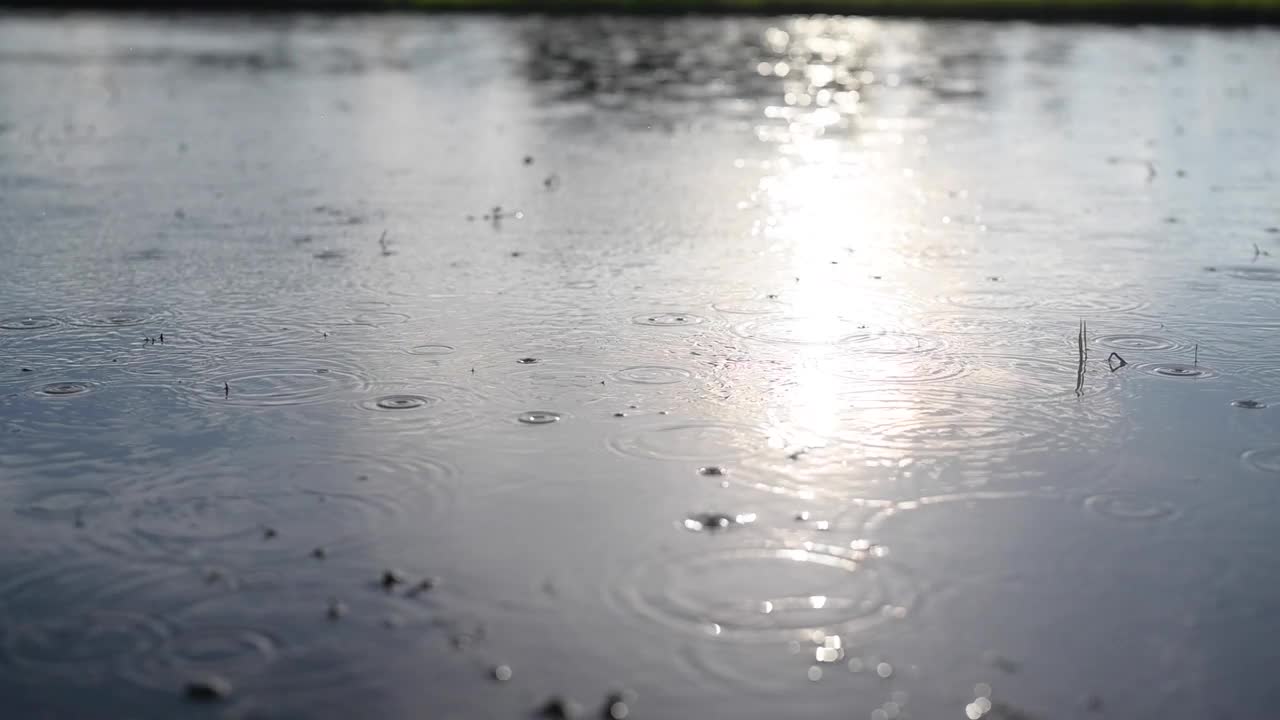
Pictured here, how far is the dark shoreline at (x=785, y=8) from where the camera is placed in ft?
120

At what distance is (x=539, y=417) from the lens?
4953mm

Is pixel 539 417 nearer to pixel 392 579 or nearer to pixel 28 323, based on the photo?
pixel 392 579

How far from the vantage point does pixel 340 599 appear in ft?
11.6

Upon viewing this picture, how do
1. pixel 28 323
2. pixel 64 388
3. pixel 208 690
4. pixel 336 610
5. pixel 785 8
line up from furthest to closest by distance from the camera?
1. pixel 785 8
2. pixel 28 323
3. pixel 64 388
4. pixel 336 610
5. pixel 208 690

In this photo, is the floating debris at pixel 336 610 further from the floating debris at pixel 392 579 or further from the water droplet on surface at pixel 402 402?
the water droplet on surface at pixel 402 402

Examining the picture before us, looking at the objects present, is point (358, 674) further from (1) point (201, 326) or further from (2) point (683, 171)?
(2) point (683, 171)

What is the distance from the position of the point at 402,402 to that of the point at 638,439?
94 centimetres

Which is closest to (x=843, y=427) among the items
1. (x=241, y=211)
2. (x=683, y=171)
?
(x=241, y=211)

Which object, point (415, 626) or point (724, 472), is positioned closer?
point (415, 626)

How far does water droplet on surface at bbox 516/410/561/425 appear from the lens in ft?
16.1

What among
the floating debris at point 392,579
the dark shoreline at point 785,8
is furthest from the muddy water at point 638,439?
the dark shoreline at point 785,8

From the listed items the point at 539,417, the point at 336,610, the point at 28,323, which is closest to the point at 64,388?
the point at 28,323

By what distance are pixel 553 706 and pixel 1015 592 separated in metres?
A: 1.29

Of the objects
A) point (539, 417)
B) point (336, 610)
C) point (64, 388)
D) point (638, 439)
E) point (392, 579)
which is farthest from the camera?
point (64, 388)
